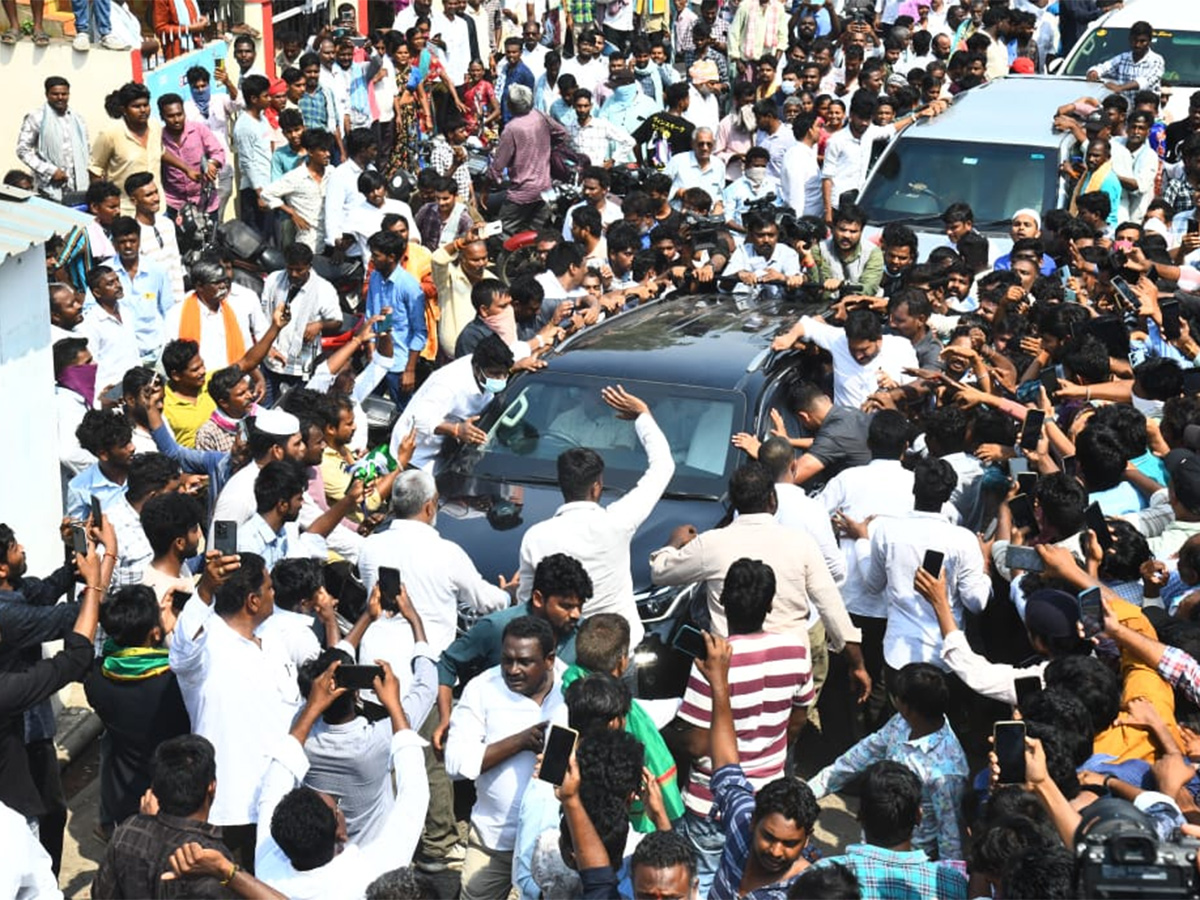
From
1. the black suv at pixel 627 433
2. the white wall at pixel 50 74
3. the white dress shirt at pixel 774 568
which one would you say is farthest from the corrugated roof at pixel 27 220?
the white wall at pixel 50 74

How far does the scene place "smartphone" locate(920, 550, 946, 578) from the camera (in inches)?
275

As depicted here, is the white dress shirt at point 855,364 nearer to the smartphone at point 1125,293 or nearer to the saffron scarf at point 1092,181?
the smartphone at point 1125,293

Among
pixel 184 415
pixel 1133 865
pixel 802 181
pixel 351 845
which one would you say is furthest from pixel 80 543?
pixel 802 181

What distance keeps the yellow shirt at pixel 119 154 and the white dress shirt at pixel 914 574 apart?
26.4 feet

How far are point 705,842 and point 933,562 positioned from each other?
5.13ft

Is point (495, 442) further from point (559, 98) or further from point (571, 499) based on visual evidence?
point (559, 98)

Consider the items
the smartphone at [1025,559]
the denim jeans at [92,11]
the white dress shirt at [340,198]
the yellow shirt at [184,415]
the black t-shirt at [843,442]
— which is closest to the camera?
the smartphone at [1025,559]

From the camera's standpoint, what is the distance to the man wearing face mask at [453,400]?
924cm

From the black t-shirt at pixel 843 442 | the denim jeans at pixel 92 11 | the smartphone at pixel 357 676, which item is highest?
the denim jeans at pixel 92 11

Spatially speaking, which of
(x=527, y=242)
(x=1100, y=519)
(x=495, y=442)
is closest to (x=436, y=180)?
(x=527, y=242)

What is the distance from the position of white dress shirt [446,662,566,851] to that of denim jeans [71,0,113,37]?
1095 centimetres

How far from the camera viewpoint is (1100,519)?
6.79 metres

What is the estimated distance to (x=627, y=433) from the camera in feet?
29.5

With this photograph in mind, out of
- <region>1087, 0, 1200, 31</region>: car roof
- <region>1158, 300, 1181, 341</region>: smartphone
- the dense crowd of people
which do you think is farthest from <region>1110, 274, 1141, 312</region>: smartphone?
<region>1087, 0, 1200, 31</region>: car roof
